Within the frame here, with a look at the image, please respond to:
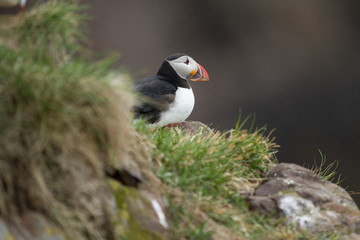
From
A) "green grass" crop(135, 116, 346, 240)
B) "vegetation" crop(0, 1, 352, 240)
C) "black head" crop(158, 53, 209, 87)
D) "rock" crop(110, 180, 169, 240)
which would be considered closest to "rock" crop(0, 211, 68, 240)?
"vegetation" crop(0, 1, 352, 240)

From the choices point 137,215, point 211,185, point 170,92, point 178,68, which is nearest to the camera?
point 137,215

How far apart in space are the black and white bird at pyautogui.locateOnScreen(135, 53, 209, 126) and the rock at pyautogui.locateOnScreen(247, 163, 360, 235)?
1.37 meters

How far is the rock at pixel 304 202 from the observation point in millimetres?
3148

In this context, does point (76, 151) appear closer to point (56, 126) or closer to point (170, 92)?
point (56, 126)

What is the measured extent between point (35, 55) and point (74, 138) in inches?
20.5

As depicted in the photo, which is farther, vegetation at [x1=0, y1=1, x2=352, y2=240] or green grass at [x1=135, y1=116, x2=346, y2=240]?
green grass at [x1=135, y1=116, x2=346, y2=240]

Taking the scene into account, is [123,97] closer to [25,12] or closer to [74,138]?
[74,138]

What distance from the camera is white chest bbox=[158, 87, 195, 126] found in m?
4.64

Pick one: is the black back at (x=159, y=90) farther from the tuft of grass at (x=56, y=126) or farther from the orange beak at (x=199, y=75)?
the tuft of grass at (x=56, y=126)

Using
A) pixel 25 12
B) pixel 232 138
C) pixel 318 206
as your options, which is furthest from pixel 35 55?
pixel 318 206

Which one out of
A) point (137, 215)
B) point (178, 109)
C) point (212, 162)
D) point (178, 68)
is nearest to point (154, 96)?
point (178, 109)

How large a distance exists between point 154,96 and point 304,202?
6.28ft

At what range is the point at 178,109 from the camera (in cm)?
467

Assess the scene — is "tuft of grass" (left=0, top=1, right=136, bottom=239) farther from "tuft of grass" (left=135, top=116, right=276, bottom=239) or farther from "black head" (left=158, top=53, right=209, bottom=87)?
"black head" (left=158, top=53, right=209, bottom=87)
